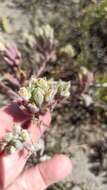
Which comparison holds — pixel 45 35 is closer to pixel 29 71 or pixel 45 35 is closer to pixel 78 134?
pixel 29 71

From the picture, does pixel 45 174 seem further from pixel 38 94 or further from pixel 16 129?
pixel 38 94

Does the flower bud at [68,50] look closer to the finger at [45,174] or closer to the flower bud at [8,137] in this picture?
the finger at [45,174]

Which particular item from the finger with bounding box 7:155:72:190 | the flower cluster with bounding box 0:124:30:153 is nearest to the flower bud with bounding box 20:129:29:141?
the flower cluster with bounding box 0:124:30:153

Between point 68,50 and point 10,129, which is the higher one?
point 68,50

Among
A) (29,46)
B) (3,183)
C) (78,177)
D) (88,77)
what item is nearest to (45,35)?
(29,46)

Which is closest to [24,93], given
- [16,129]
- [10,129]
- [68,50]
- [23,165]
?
[16,129]

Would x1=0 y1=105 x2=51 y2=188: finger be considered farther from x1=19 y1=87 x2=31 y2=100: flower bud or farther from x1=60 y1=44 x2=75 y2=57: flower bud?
x1=60 y1=44 x2=75 y2=57: flower bud
